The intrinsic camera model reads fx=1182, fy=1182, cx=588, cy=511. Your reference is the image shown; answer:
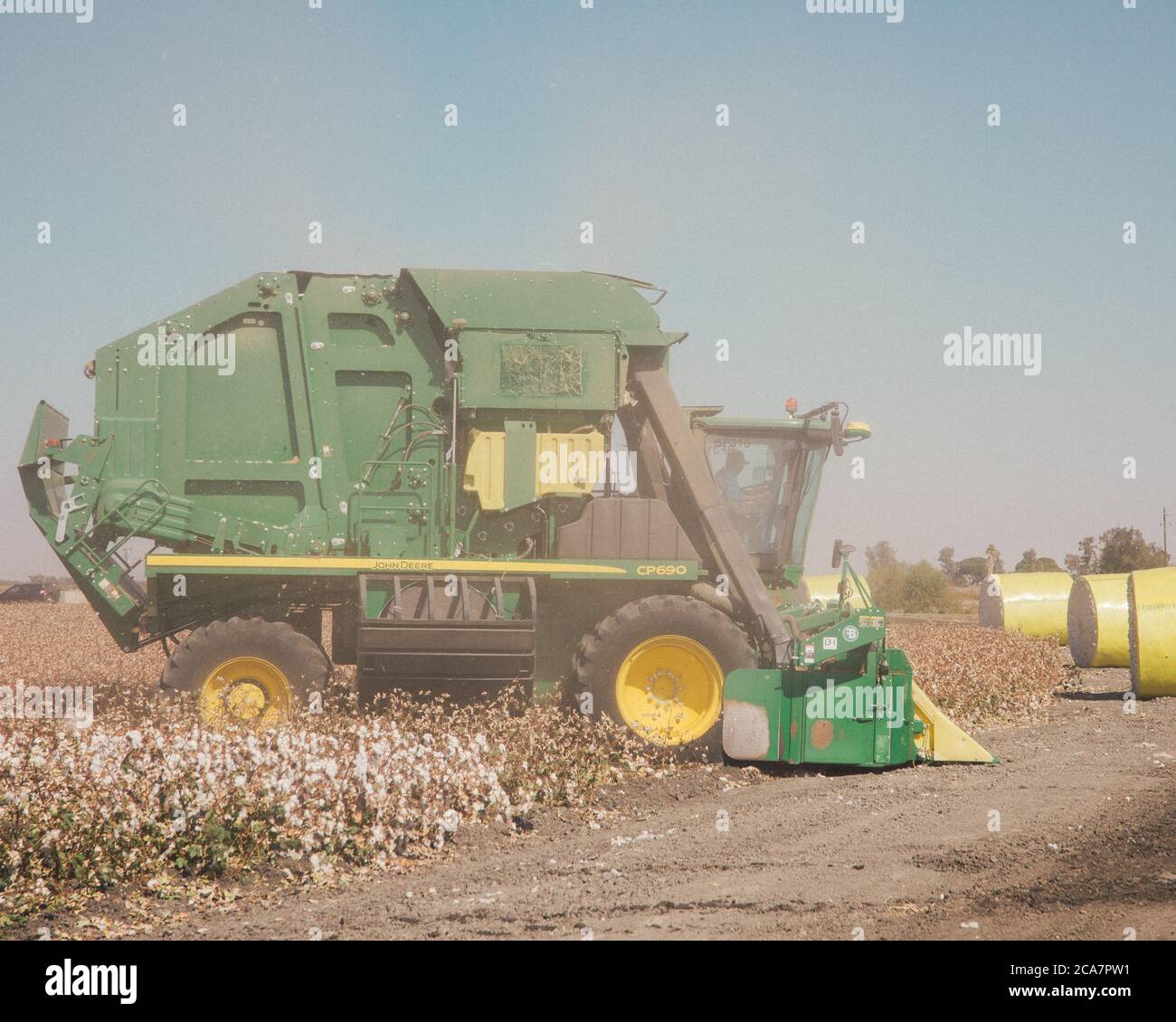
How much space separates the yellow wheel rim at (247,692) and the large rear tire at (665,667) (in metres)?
2.28

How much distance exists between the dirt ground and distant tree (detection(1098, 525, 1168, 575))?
38024mm

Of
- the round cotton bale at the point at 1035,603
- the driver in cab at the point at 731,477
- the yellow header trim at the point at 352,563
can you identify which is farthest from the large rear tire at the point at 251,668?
the round cotton bale at the point at 1035,603

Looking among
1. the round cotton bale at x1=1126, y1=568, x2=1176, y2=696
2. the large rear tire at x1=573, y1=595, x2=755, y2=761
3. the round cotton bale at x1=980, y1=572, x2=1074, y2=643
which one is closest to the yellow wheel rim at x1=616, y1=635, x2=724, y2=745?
the large rear tire at x1=573, y1=595, x2=755, y2=761

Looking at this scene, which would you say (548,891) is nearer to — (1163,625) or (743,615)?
(743,615)

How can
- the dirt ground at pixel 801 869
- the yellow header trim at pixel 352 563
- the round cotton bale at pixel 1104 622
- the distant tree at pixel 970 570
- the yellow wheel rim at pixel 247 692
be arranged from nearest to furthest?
the dirt ground at pixel 801 869, the yellow wheel rim at pixel 247 692, the yellow header trim at pixel 352 563, the round cotton bale at pixel 1104 622, the distant tree at pixel 970 570

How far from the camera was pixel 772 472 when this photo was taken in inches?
412

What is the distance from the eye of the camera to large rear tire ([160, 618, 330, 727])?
8.91 metres

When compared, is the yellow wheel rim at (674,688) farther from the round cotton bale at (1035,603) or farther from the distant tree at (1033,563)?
the distant tree at (1033,563)

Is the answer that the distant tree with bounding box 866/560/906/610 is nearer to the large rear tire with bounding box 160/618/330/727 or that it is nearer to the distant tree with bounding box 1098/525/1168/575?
the distant tree with bounding box 1098/525/1168/575

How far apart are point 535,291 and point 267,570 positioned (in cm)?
307

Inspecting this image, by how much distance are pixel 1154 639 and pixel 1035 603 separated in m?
7.33

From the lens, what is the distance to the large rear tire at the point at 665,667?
29.9 ft
